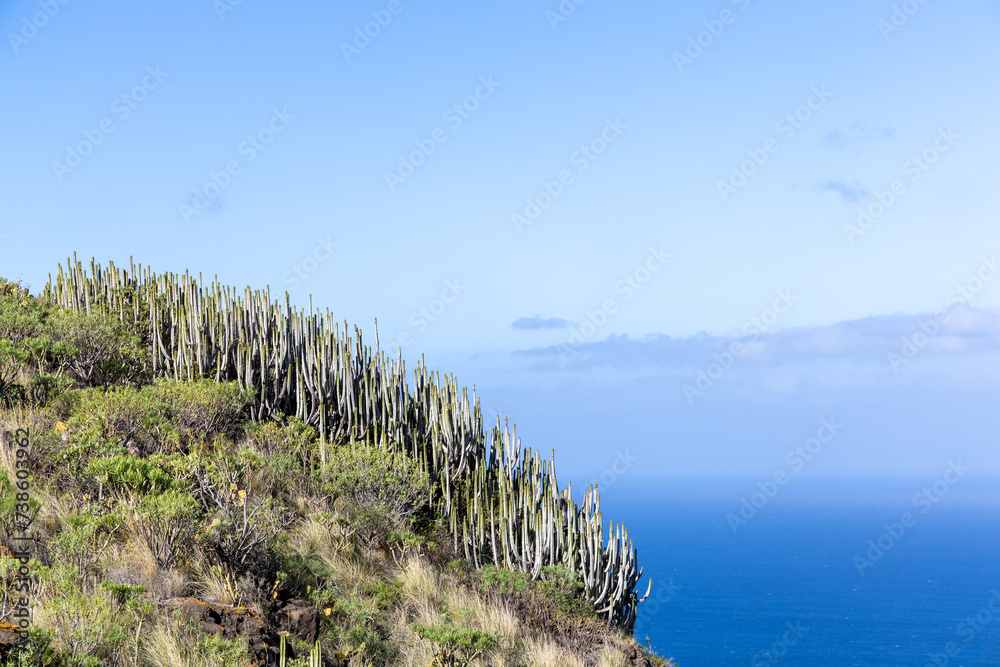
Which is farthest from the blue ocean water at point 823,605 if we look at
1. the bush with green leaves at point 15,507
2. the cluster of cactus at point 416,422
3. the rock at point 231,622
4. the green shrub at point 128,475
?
the bush with green leaves at point 15,507

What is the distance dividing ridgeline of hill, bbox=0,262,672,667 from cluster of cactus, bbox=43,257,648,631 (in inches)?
1.4

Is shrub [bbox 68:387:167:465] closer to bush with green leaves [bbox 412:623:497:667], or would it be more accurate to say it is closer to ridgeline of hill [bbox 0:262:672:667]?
ridgeline of hill [bbox 0:262:672:667]

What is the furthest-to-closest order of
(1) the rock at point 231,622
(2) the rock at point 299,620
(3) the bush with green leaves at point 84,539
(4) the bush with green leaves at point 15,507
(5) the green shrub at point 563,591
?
(5) the green shrub at point 563,591 < (2) the rock at point 299,620 < (4) the bush with green leaves at point 15,507 < (3) the bush with green leaves at point 84,539 < (1) the rock at point 231,622

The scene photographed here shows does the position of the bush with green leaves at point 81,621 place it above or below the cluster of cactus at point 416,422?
below

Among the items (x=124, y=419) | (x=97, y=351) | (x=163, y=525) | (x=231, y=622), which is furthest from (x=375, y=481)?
(x=97, y=351)

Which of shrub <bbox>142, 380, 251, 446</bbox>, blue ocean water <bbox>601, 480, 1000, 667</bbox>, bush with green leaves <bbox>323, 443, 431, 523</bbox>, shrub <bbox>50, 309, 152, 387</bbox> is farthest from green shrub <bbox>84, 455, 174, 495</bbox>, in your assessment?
blue ocean water <bbox>601, 480, 1000, 667</bbox>

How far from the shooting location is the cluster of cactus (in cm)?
1001

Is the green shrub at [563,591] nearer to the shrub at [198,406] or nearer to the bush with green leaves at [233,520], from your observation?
the bush with green leaves at [233,520]

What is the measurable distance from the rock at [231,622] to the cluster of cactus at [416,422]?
3967 millimetres

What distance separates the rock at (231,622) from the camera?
547 cm

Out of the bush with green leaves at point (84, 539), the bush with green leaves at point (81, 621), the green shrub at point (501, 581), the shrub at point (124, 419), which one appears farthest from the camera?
the green shrub at point (501, 581)

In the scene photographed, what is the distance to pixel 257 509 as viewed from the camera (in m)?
6.67

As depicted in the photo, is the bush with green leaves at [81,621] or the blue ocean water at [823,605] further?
the blue ocean water at [823,605]

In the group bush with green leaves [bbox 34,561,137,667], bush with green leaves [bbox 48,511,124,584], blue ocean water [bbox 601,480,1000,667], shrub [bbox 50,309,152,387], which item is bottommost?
bush with green leaves [bbox 34,561,137,667]
